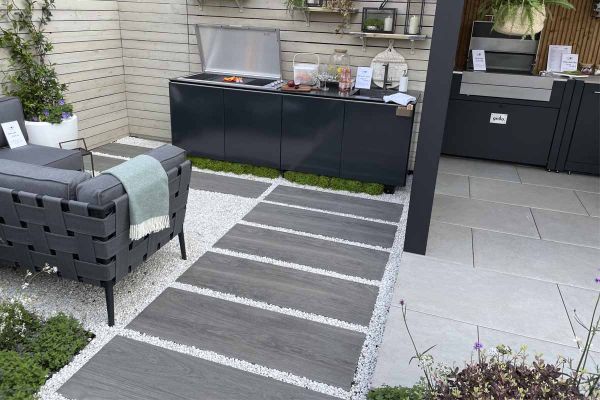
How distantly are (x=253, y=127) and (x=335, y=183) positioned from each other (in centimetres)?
98

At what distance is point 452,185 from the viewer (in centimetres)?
457

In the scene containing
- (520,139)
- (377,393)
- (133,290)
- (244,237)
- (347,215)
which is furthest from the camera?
(520,139)

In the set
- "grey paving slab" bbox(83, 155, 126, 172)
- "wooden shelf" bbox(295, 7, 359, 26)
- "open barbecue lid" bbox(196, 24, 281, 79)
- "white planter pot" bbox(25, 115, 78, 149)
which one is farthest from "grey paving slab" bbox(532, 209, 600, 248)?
"white planter pot" bbox(25, 115, 78, 149)

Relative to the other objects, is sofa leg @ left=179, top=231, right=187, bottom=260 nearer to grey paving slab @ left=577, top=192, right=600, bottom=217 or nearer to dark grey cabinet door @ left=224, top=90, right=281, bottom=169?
dark grey cabinet door @ left=224, top=90, right=281, bottom=169

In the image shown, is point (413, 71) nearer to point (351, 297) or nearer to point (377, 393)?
point (351, 297)

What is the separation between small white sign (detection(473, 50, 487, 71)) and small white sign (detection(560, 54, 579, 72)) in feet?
2.80

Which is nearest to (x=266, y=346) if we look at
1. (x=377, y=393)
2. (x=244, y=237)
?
(x=377, y=393)

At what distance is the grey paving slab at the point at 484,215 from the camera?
145 inches

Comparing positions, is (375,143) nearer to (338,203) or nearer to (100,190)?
(338,203)

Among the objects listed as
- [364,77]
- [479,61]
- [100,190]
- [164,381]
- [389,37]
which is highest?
[389,37]

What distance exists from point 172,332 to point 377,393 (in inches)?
44.2

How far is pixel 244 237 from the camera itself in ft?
11.6

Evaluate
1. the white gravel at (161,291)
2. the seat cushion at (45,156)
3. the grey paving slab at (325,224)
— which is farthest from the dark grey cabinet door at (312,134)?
the seat cushion at (45,156)

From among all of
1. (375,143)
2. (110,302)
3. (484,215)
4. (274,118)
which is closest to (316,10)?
(274,118)
